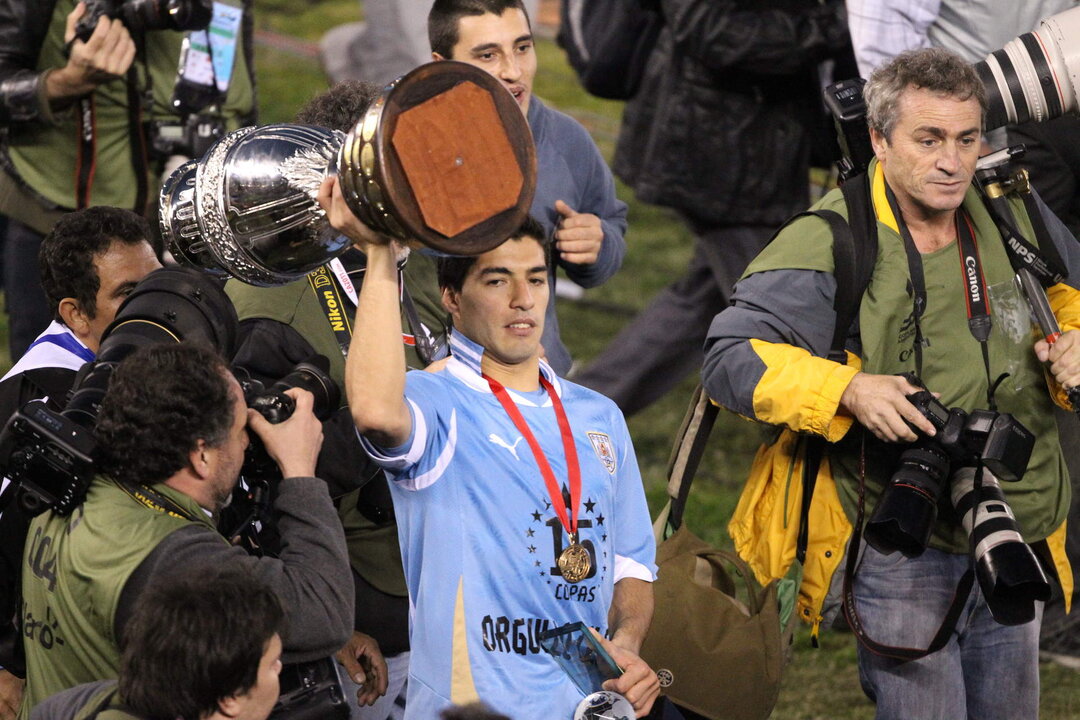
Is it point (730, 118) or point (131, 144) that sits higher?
point (730, 118)

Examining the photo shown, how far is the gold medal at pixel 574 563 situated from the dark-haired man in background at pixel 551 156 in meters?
1.26

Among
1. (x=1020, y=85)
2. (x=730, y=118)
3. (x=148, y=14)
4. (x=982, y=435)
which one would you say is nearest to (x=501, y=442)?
(x=982, y=435)

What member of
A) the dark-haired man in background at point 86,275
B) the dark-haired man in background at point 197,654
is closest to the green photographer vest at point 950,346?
the dark-haired man in background at point 86,275

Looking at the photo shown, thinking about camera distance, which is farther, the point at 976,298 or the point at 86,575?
the point at 976,298

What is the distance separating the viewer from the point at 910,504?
3.80m

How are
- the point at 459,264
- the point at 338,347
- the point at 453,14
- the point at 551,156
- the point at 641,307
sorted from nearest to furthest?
1. the point at 459,264
2. the point at 338,347
3. the point at 453,14
4. the point at 551,156
5. the point at 641,307

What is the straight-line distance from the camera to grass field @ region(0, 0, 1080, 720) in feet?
18.0

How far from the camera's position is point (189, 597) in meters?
2.84

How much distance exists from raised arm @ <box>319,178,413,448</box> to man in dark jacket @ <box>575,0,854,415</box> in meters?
3.43

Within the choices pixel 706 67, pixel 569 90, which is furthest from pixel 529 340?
pixel 569 90

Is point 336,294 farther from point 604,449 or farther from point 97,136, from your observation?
point 97,136

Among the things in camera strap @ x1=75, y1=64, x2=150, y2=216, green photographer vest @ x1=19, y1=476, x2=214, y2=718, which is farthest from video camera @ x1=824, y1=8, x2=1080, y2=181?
camera strap @ x1=75, y1=64, x2=150, y2=216

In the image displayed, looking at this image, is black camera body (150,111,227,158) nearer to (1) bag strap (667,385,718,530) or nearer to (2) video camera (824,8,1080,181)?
(1) bag strap (667,385,718,530)

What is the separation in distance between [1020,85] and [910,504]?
1250mm
